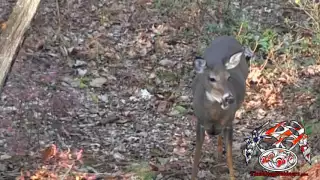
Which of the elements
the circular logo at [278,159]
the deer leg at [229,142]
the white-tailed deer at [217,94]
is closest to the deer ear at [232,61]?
the white-tailed deer at [217,94]

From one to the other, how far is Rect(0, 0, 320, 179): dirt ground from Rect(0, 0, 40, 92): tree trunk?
0.15 metres

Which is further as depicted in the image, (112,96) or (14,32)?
(112,96)

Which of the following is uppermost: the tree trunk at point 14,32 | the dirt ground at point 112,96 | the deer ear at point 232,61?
the deer ear at point 232,61

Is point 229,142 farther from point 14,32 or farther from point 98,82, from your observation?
point 98,82

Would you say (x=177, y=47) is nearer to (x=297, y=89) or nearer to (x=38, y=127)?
(x=297, y=89)

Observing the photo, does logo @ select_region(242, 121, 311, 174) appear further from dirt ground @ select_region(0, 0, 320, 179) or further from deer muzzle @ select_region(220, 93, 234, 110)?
deer muzzle @ select_region(220, 93, 234, 110)

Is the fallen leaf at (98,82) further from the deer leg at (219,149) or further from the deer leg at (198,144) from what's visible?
the deer leg at (198,144)

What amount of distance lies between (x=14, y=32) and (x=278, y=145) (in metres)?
2.24

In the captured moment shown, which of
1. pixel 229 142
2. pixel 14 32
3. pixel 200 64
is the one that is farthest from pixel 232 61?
pixel 14 32

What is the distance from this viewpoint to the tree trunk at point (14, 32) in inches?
178

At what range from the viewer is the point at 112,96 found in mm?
6816

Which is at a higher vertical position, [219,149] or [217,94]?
[217,94]

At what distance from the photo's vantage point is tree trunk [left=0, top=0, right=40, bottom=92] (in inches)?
178

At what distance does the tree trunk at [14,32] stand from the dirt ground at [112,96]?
147 mm
